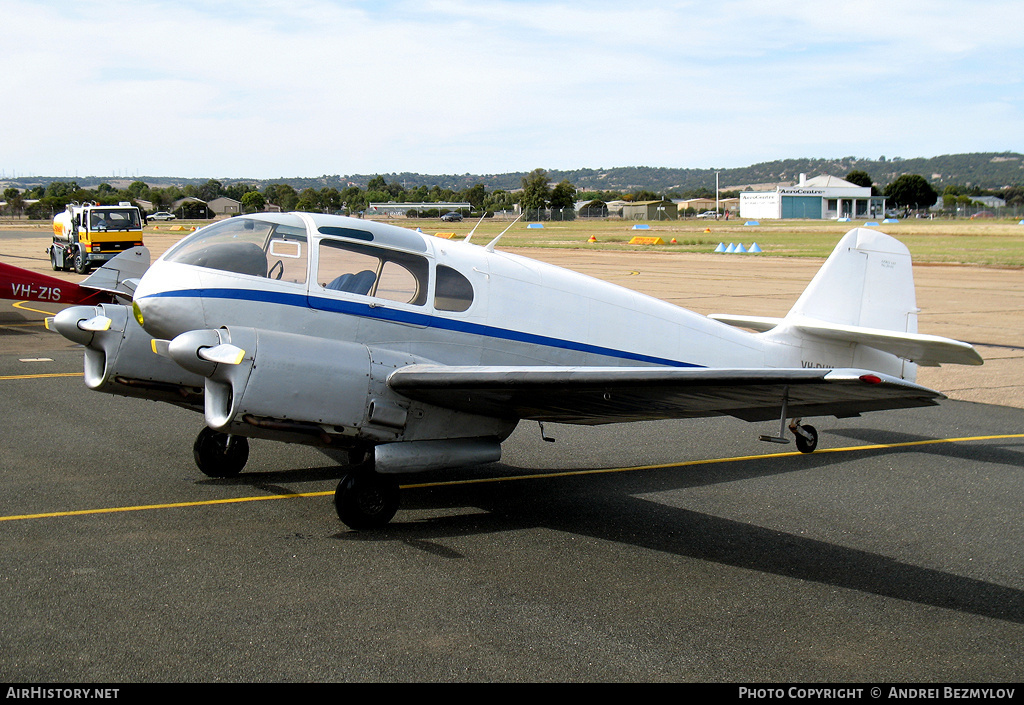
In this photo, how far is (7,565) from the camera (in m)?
6.43

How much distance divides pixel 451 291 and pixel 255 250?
1828 mm

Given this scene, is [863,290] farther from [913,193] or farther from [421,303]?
[913,193]

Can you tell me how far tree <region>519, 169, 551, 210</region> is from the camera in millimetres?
137100

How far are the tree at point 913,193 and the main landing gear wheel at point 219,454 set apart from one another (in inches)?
6371

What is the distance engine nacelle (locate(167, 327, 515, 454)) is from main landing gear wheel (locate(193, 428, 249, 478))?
2.31 m

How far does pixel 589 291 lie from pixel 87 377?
16.9ft

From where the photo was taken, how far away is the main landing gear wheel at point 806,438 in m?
10.3

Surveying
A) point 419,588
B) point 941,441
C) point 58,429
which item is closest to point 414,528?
point 419,588

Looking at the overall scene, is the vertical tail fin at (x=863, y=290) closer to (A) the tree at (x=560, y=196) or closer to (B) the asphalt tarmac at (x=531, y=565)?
(B) the asphalt tarmac at (x=531, y=565)

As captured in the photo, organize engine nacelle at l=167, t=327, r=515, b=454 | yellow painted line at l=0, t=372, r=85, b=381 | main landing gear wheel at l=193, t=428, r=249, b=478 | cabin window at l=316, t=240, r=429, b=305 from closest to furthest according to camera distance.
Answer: engine nacelle at l=167, t=327, r=515, b=454 → cabin window at l=316, t=240, r=429, b=305 → main landing gear wheel at l=193, t=428, r=249, b=478 → yellow painted line at l=0, t=372, r=85, b=381

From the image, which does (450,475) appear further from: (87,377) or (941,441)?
(941,441)

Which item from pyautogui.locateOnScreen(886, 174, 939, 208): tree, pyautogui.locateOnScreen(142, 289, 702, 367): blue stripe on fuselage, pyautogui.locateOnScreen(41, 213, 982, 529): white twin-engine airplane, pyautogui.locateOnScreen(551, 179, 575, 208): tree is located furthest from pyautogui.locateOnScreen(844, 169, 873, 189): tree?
pyautogui.locateOnScreen(142, 289, 702, 367): blue stripe on fuselage

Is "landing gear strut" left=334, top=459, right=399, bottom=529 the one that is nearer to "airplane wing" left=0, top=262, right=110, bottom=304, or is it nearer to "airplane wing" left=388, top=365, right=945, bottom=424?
"airplane wing" left=388, top=365, right=945, bottom=424

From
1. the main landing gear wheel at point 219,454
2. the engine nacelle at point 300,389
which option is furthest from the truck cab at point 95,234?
the engine nacelle at point 300,389
